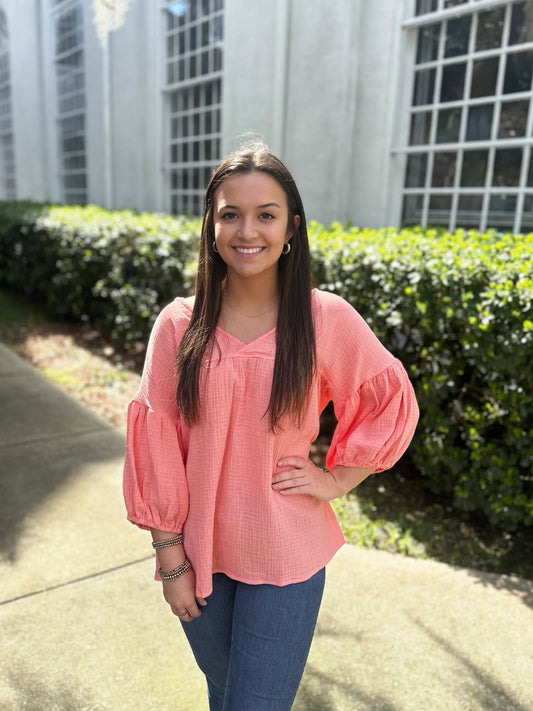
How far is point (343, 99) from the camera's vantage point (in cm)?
614

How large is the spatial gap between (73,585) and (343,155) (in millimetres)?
4970

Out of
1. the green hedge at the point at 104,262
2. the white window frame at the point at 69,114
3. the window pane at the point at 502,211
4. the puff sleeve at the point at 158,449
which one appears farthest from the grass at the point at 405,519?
the white window frame at the point at 69,114

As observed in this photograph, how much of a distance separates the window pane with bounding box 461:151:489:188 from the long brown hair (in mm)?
4481

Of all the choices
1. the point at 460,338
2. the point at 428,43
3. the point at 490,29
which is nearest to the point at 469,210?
the point at 490,29

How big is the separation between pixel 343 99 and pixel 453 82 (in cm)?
108

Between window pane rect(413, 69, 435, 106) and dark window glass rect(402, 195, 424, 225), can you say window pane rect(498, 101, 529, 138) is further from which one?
dark window glass rect(402, 195, 424, 225)

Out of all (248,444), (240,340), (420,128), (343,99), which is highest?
(343,99)

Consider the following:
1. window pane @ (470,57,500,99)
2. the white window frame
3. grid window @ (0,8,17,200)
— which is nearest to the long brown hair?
window pane @ (470,57,500,99)

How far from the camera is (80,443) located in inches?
168

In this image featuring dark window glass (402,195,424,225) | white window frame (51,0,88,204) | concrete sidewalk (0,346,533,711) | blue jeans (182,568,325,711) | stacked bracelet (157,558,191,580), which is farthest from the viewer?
white window frame (51,0,88,204)

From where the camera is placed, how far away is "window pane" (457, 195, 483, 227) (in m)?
5.59

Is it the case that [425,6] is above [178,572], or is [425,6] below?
above

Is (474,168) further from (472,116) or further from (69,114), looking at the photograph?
(69,114)

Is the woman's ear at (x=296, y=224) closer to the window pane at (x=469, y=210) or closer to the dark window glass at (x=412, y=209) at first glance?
the window pane at (x=469, y=210)
